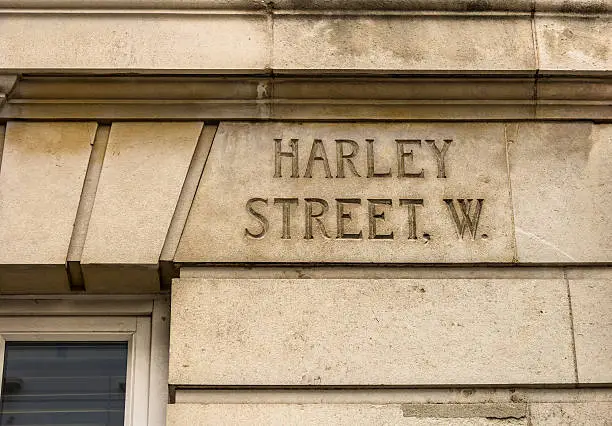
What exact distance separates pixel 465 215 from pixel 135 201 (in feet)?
5.95

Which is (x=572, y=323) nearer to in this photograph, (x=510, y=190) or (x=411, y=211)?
(x=510, y=190)

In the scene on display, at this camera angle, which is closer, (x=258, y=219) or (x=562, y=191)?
(x=258, y=219)

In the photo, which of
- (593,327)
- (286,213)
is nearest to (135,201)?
(286,213)

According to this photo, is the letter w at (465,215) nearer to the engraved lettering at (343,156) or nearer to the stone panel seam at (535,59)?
the engraved lettering at (343,156)

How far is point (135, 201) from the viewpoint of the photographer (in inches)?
249

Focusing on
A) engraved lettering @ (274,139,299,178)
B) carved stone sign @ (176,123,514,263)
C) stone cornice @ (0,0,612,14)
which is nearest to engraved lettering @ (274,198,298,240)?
carved stone sign @ (176,123,514,263)

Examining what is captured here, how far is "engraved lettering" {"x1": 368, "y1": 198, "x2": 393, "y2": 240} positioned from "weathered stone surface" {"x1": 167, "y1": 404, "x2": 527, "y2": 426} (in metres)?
0.95

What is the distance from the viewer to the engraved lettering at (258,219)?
247 inches

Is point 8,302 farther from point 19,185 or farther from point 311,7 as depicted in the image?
point 311,7

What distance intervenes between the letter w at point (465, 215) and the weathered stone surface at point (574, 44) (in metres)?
0.92

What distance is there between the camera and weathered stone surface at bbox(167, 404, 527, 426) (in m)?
5.82

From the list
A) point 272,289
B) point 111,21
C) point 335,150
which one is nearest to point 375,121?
point 335,150

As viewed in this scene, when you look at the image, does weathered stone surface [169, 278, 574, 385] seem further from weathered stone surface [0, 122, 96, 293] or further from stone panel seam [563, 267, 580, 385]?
weathered stone surface [0, 122, 96, 293]

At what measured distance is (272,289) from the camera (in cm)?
613
